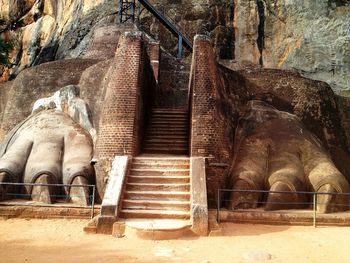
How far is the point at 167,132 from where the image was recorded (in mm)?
11258

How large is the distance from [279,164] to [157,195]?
327 centimetres

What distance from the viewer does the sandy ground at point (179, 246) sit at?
18.8 feet

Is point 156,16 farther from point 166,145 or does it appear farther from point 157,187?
point 157,187

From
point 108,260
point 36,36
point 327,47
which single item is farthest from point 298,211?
point 36,36

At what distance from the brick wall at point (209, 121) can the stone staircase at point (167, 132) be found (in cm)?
150

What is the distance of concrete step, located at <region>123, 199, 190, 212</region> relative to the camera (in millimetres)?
7531

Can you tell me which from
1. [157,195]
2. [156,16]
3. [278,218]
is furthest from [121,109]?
[156,16]

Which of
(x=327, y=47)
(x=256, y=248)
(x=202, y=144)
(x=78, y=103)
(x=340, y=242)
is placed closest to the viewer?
(x=256, y=248)

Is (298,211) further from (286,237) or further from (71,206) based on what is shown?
(71,206)

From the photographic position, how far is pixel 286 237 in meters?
7.00

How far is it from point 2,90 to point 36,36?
14.5 meters

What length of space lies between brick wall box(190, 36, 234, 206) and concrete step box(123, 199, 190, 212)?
1115 millimetres

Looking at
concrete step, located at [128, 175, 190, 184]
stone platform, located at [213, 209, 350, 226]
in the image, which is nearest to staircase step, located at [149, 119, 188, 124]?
concrete step, located at [128, 175, 190, 184]

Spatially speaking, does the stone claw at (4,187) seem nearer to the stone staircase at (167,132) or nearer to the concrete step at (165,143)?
the stone staircase at (167,132)
